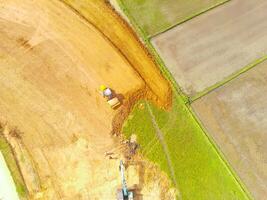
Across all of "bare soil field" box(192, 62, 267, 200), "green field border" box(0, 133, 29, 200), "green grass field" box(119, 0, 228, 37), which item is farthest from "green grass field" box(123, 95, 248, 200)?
"green field border" box(0, 133, 29, 200)

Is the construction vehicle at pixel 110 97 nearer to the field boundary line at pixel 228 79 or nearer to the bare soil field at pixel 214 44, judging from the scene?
the bare soil field at pixel 214 44

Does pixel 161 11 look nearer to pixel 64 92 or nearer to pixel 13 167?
pixel 64 92

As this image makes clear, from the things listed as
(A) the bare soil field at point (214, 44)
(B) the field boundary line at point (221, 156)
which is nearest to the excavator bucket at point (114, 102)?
(A) the bare soil field at point (214, 44)

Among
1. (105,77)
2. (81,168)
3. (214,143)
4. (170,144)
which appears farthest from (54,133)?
(214,143)

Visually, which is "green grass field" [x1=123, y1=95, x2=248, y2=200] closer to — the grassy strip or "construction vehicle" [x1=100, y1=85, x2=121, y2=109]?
"construction vehicle" [x1=100, y1=85, x2=121, y2=109]

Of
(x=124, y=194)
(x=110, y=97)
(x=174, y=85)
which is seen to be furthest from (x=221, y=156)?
(x=110, y=97)

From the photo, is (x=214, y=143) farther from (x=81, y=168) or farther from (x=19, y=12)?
(x=19, y=12)

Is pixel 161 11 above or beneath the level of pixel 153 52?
above
